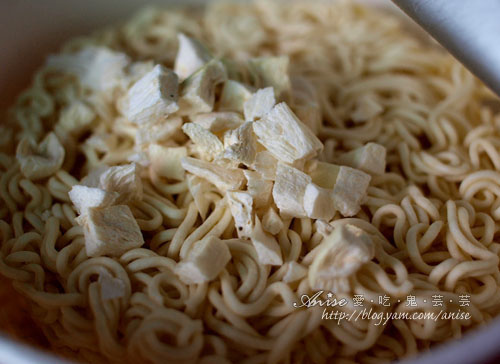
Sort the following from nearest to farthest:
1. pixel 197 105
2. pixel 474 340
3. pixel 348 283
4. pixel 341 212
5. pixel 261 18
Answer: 1. pixel 474 340
2. pixel 348 283
3. pixel 341 212
4. pixel 197 105
5. pixel 261 18

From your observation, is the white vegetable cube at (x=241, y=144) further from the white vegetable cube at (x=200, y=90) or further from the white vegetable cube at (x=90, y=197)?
the white vegetable cube at (x=90, y=197)

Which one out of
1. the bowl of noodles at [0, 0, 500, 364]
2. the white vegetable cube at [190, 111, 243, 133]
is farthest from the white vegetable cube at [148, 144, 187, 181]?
the white vegetable cube at [190, 111, 243, 133]

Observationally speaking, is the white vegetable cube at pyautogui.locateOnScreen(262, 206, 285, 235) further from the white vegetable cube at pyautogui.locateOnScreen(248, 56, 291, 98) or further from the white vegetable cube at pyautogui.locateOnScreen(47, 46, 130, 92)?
the white vegetable cube at pyautogui.locateOnScreen(47, 46, 130, 92)

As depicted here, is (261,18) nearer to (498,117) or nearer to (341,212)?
(498,117)

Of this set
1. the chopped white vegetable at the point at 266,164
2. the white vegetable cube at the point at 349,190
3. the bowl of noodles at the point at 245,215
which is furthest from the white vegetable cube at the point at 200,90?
the white vegetable cube at the point at 349,190

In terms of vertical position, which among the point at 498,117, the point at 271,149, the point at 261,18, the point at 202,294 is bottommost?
the point at 202,294

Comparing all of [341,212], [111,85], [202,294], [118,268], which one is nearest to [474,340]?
[341,212]

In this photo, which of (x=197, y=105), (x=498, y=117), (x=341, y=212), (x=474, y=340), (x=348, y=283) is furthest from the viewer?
(x=498, y=117)
